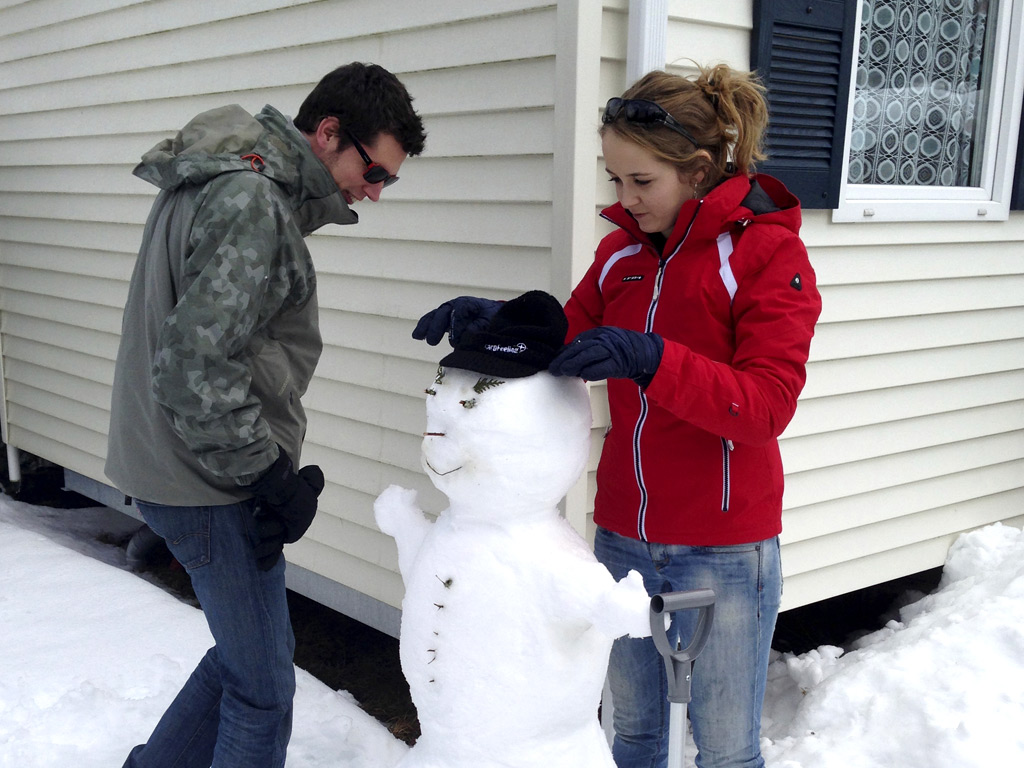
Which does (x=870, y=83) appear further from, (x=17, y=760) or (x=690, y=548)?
Answer: (x=17, y=760)

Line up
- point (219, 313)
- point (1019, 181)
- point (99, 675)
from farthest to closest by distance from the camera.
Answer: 1. point (1019, 181)
2. point (99, 675)
3. point (219, 313)

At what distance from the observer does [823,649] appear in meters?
4.15

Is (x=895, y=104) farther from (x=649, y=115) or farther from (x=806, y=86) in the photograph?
(x=649, y=115)

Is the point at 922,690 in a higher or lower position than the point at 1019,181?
lower

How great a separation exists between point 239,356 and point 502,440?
0.65m

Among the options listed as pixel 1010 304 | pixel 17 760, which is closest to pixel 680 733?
pixel 17 760

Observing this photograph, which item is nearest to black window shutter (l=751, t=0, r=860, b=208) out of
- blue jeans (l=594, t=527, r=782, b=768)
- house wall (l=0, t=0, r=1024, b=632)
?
house wall (l=0, t=0, r=1024, b=632)

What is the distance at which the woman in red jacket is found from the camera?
2.02m

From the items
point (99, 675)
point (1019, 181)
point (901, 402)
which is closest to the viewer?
point (99, 675)

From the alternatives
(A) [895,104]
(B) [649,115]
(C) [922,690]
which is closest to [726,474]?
(B) [649,115]

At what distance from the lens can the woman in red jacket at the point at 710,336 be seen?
2.02 m

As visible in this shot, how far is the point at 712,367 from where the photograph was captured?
189cm

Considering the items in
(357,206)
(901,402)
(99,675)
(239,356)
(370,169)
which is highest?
(370,169)

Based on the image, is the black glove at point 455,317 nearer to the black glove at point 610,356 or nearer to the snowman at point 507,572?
the snowman at point 507,572
